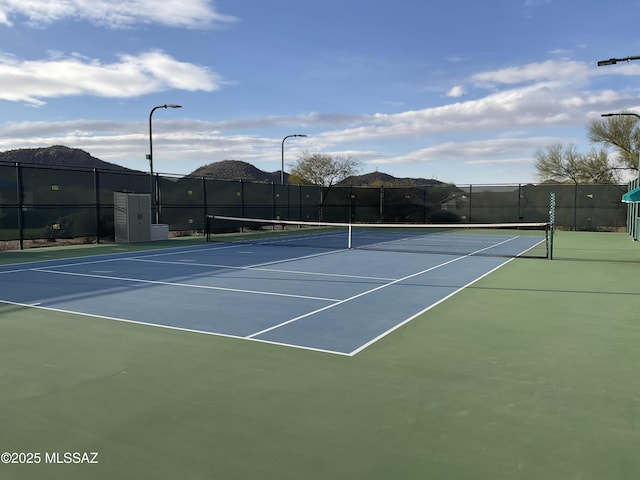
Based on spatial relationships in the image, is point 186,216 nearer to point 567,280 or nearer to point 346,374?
point 567,280

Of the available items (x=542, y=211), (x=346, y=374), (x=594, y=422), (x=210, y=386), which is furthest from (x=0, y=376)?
(x=542, y=211)

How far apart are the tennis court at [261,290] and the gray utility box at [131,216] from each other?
15.5 feet

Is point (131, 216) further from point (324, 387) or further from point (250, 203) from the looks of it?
point (324, 387)

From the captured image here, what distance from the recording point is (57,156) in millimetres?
89875

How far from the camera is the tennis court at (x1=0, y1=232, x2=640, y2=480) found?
3779mm

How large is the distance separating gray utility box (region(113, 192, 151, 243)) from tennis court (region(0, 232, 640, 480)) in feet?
36.6

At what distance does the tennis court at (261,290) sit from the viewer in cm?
770

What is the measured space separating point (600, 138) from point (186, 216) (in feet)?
106

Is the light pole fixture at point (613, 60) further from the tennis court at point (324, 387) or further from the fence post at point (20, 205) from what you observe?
the fence post at point (20, 205)

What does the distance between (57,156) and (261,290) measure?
3584 inches

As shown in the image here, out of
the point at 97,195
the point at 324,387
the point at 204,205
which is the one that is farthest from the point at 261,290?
the point at 204,205

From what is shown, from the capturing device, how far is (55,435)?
13.5 ft

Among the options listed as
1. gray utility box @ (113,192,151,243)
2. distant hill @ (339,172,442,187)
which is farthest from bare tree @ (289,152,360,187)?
gray utility box @ (113,192,151,243)

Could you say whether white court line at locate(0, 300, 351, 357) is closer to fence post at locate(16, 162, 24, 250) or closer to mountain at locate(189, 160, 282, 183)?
fence post at locate(16, 162, 24, 250)
